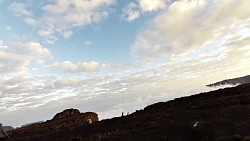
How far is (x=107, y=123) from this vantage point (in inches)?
1754

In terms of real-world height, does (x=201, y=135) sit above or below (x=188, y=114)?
below

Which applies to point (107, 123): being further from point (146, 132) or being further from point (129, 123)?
point (146, 132)

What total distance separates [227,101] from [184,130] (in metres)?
18.9

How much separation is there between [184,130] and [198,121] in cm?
274

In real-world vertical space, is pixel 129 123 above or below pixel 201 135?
above

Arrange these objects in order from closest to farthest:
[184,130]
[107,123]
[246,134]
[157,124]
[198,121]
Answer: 1. [246,134]
2. [184,130]
3. [198,121]
4. [157,124]
5. [107,123]

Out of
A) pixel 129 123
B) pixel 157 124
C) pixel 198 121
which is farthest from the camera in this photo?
pixel 129 123

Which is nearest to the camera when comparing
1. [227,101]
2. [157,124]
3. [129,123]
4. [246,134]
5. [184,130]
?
[246,134]

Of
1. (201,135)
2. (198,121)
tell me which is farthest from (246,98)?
(201,135)

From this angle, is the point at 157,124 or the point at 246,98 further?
the point at 246,98

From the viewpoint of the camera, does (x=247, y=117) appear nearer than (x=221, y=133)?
No

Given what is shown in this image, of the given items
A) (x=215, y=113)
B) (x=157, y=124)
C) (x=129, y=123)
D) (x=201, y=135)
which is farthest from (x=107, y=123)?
(x=201, y=135)

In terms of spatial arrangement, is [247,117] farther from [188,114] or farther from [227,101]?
[227,101]

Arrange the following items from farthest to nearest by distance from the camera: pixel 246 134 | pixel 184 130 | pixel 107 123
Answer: pixel 107 123
pixel 184 130
pixel 246 134
